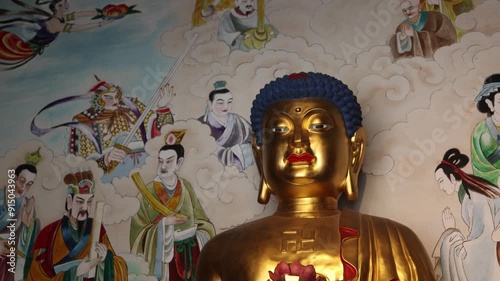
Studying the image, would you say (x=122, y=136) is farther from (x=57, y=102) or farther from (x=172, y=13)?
(x=172, y=13)

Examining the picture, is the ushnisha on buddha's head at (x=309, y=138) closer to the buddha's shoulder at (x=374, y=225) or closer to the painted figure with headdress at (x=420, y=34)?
the buddha's shoulder at (x=374, y=225)

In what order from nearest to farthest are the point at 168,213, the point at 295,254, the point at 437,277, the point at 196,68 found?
the point at 295,254
the point at 437,277
the point at 168,213
the point at 196,68

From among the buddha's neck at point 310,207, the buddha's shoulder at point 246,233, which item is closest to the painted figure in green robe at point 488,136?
the buddha's neck at point 310,207

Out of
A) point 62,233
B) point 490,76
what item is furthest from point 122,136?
point 490,76

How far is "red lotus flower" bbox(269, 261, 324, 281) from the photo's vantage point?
2758mm

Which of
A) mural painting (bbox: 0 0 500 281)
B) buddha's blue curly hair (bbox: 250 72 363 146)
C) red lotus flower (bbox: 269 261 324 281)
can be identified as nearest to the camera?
red lotus flower (bbox: 269 261 324 281)

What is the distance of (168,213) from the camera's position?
138 inches

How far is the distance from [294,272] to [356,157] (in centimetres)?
62

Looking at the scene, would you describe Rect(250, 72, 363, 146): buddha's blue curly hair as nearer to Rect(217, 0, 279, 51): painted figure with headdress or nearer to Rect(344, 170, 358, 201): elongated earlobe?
Rect(344, 170, 358, 201): elongated earlobe

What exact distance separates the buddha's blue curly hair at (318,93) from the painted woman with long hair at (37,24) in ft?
4.13

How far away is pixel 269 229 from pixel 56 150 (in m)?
1.37

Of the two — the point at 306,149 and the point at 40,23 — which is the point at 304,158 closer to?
the point at 306,149

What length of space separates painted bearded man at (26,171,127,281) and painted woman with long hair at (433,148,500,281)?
4.88 ft

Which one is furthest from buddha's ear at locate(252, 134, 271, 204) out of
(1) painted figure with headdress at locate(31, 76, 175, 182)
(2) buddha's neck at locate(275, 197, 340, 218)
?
(1) painted figure with headdress at locate(31, 76, 175, 182)
